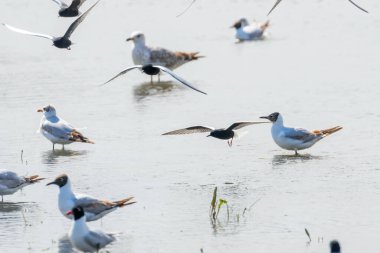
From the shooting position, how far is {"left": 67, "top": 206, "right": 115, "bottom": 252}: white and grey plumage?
9781mm

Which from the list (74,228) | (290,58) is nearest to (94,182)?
(74,228)

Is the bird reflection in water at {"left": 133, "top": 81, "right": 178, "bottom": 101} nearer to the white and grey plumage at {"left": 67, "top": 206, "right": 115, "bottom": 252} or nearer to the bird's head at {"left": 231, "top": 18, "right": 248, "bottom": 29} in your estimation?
the bird's head at {"left": 231, "top": 18, "right": 248, "bottom": 29}

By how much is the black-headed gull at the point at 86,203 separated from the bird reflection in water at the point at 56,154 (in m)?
2.97

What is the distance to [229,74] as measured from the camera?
20438 millimetres

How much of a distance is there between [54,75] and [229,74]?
10.2ft

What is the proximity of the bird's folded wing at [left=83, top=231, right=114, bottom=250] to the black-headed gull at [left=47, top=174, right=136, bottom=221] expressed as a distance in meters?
0.99

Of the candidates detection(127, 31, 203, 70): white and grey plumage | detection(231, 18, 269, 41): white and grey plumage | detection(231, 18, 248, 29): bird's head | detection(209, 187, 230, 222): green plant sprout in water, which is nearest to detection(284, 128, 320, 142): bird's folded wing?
detection(209, 187, 230, 222): green plant sprout in water

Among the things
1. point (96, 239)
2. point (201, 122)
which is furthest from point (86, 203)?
point (201, 122)

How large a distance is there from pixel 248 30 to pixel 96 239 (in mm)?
15449

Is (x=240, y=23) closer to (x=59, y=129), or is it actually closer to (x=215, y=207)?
(x=59, y=129)

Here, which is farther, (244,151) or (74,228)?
(244,151)

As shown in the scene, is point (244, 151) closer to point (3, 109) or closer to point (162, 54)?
point (3, 109)

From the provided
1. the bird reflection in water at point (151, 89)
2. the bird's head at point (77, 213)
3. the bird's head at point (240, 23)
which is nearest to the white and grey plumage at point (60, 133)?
the bird reflection in water at point (151, 89)

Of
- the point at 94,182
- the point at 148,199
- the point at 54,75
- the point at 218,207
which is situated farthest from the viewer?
the point at 54,75
